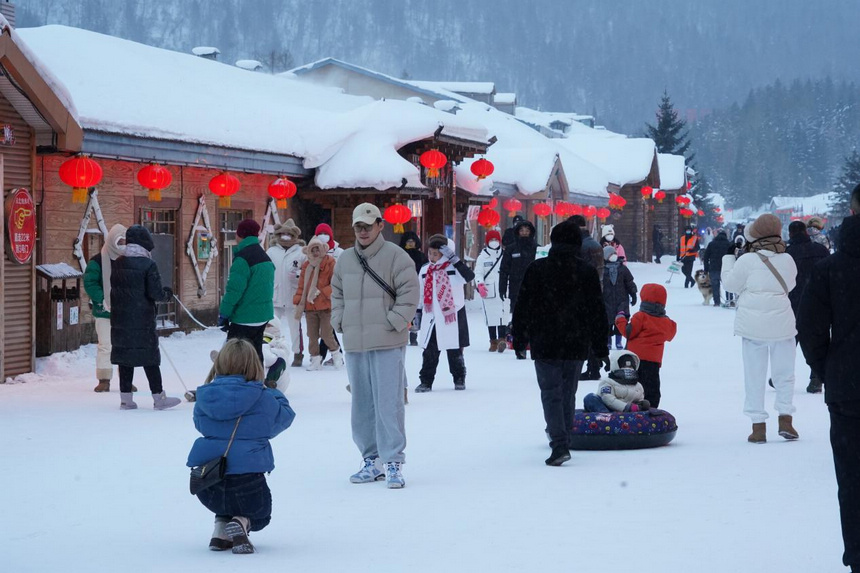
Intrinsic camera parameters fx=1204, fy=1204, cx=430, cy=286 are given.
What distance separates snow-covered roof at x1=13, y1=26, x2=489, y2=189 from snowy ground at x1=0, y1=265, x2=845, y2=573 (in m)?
6.07

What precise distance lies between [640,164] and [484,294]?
33.9 m

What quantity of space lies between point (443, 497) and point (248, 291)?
13.2 ft

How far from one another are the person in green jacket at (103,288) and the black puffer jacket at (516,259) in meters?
5.65

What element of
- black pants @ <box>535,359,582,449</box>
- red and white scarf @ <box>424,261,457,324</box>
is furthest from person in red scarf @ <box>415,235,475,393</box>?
black pants @ <box>535,359,582,449</box>

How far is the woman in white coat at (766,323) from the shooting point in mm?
9305

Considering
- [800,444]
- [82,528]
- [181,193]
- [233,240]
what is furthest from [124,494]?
[233,240]

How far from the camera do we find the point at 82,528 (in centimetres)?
646

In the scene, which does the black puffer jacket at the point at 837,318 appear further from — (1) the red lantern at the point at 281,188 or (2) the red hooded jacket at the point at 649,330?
(1) the red lantern at the point at 281,188

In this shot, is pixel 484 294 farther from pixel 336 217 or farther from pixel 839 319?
pixel 839 319

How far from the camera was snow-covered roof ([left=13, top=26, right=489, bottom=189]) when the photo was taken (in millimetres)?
16922

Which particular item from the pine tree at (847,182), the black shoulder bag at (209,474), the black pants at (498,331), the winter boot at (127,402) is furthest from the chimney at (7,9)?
the pine tree at (847,182)

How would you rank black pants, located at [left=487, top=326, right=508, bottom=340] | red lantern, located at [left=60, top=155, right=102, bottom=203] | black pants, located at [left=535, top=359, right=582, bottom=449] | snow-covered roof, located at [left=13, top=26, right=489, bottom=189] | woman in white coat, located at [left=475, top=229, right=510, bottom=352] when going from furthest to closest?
black pants, located at [left=487, top=326, right=508, bottom=340] < woman in white coat, located at [left=475, top=229, right=510, bottom=352] < snow-covered roof, located at [left=13, top=26, right=489, bottom=189] < red lantern, located at [left=60, top=155, right=102, bottom=203] < black pants, located at [left=535, top=359, right=582, bottom=449]

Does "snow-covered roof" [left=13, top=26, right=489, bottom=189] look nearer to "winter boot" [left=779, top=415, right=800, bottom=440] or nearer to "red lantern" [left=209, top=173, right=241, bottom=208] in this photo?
"red lantern" [left=209, top=173, right=241, bottom=208]

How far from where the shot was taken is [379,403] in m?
7.79
